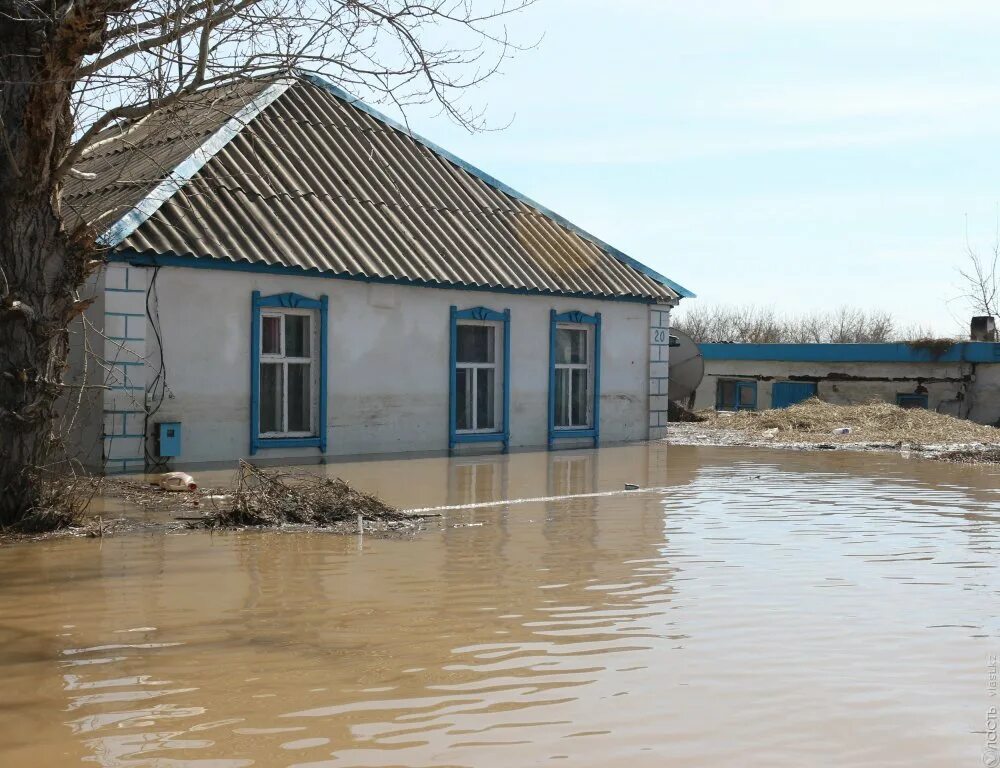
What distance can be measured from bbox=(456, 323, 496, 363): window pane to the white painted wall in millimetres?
392

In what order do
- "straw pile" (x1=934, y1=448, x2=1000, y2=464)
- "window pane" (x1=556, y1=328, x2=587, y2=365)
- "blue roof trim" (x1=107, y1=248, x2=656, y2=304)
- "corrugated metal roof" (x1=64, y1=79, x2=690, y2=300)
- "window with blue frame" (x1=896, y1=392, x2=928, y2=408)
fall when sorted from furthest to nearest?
"window with blue frame" (x1=896, y1=392, x2=928, y2=408) < "window pane" (x1=556, y1=328, x2=587, y2=365) < "straw pile" (x1=934, y1=448, x2=1000, y2=464) < "corrugated metal roof" (x1=64, y1=79, x2=690, y2=300) < "blue roof trim" (x1=107, y1=248, x2=656, y2=304)

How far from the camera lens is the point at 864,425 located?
958 inches

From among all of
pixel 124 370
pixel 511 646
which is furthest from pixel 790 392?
pixel 511 646

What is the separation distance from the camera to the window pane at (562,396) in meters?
20.5

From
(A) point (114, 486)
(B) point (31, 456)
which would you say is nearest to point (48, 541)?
(B) point (31, 456)

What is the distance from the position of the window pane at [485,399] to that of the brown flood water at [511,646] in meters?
8.35

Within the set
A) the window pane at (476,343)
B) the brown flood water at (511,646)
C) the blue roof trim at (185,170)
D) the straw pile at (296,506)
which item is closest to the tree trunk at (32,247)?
the brown flood water at (511,646)

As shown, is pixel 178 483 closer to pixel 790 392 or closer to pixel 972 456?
pixel 972 456

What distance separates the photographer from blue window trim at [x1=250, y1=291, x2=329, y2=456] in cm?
1580

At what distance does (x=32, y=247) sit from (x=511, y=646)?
5851 millimetres

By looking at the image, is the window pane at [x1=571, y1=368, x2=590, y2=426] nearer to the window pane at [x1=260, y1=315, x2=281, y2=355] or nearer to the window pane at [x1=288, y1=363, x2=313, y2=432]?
the window pane at [x1=288, y1=363, x2=313, y2=432]

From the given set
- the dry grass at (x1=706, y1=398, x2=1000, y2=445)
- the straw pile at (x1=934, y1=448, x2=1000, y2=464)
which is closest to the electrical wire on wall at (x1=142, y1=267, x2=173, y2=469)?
the straw pile at (x1=934, y1=448, x2=1000, y2=464)

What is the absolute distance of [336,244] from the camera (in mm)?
16984

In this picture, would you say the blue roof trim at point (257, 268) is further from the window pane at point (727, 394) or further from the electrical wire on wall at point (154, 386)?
the window pane at point (727, 394)
